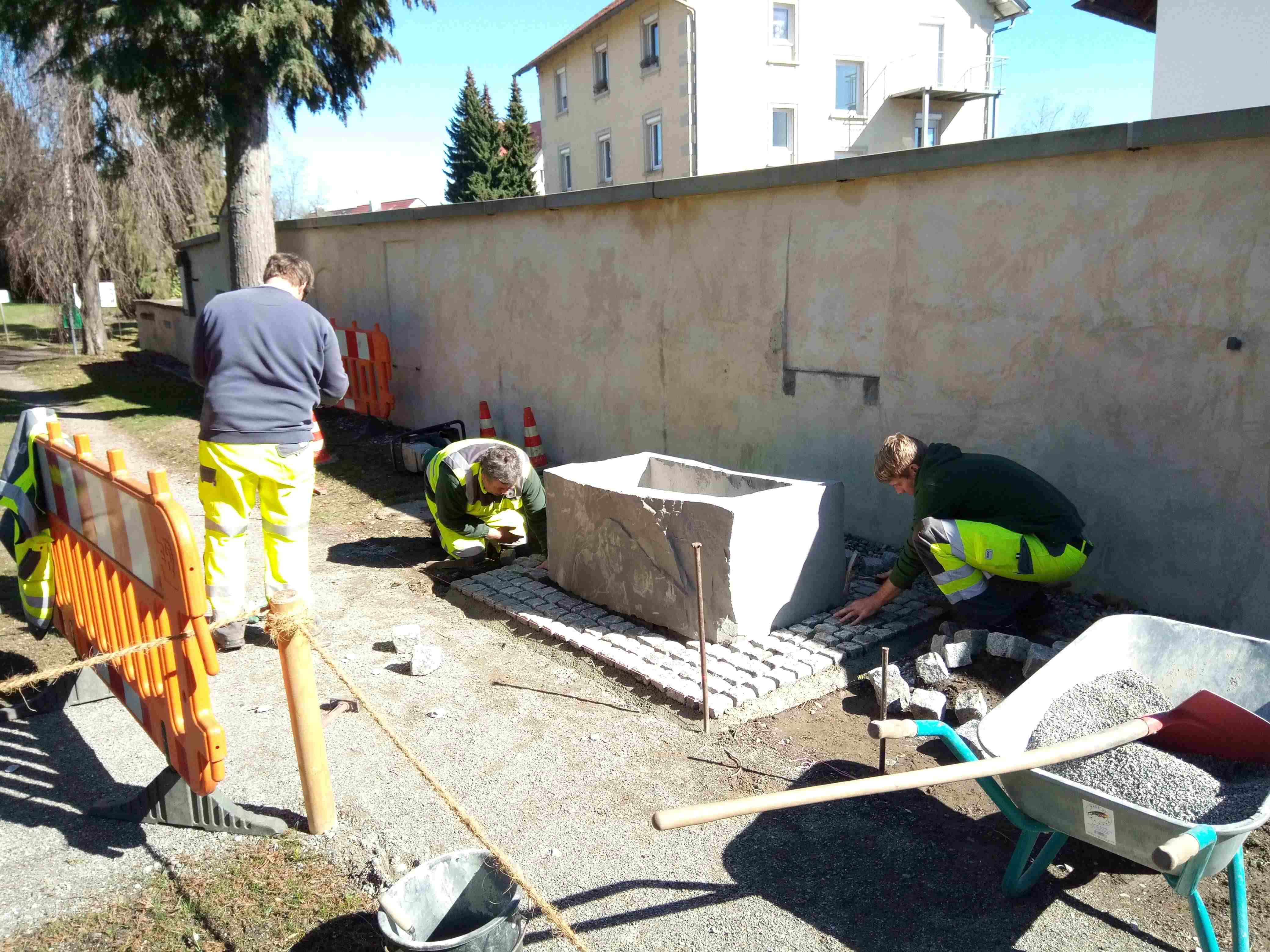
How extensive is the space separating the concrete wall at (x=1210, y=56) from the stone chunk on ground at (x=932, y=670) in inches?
398

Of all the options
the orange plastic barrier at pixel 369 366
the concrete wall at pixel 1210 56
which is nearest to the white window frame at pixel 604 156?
the concrete wall at pixel 1210 56

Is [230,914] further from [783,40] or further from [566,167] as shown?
[566,167]

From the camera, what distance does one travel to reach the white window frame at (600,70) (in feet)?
106

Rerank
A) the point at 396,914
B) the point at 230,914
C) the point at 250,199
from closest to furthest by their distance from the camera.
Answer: the point at 396,914
the point at 230,914
the point at 250,199

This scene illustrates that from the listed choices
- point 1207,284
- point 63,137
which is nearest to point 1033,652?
point 1207,284

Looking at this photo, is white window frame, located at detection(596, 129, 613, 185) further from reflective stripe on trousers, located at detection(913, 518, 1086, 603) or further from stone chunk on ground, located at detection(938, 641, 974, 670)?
stone chunk on ground, located at detection(938, 641, 974, 670)

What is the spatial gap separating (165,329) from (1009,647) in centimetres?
2083

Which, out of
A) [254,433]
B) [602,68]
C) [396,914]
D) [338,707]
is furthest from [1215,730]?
[602,68]

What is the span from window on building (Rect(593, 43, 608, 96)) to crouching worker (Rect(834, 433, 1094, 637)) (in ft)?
102

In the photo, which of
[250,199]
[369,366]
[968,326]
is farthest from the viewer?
[250,199]

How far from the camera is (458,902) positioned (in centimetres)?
274

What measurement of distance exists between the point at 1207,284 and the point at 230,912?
5.04 metres

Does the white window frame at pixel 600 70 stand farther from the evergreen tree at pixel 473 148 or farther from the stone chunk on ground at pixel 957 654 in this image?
the stone chunk on ground at pixel 957 654

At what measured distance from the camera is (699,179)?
277 inches
